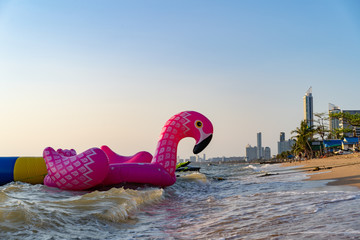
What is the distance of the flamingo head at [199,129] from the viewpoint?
9844 millimetres

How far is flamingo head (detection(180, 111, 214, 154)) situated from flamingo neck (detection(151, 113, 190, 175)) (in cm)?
9

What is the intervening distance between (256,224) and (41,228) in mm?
2718

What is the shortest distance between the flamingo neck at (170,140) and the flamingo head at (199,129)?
3.7 inches

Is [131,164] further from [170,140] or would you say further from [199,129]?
[199,129]

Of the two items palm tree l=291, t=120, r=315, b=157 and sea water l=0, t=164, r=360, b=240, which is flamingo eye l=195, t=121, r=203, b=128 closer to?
sea water l=0, t=164, r=360, b=240

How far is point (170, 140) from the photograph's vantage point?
32.8 feet

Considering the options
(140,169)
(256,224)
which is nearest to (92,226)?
(256,224)

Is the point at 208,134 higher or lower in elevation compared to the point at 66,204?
higher

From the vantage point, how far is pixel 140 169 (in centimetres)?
924

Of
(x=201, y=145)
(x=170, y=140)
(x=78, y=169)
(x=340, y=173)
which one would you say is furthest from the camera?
(x=340, y=173)

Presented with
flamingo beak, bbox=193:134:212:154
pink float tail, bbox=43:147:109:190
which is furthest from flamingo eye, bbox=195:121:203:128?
pink float tail, bbox=43:147:109:190

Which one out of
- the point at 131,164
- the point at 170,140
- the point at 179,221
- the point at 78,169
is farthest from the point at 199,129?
the point at 179,221

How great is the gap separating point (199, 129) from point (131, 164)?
91.0 inches

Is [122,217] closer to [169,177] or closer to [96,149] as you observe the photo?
[96,149]
